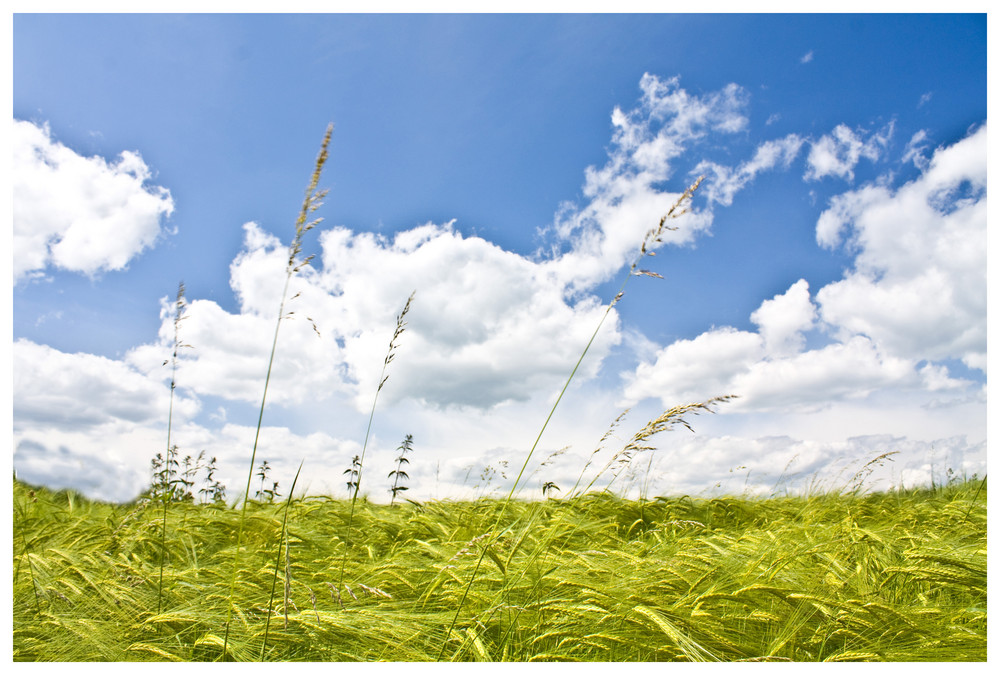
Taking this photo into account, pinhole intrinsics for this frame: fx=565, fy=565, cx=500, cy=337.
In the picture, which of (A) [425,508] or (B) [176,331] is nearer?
(B) [176,331]

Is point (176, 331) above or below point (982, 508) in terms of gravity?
above

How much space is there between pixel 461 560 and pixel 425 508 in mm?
2331

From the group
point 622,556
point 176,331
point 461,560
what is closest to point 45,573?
point 176,331

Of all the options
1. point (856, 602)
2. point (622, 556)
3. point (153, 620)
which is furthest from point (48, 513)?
point (856, 602)

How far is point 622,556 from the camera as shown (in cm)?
280

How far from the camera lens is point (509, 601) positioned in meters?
2.25

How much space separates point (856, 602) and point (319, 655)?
6.19 ft

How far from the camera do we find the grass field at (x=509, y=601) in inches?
74.3

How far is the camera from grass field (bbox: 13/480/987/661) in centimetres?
189

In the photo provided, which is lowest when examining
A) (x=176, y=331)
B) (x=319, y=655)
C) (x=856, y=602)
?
(x=319, y=655)

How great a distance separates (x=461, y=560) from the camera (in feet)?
8.88
